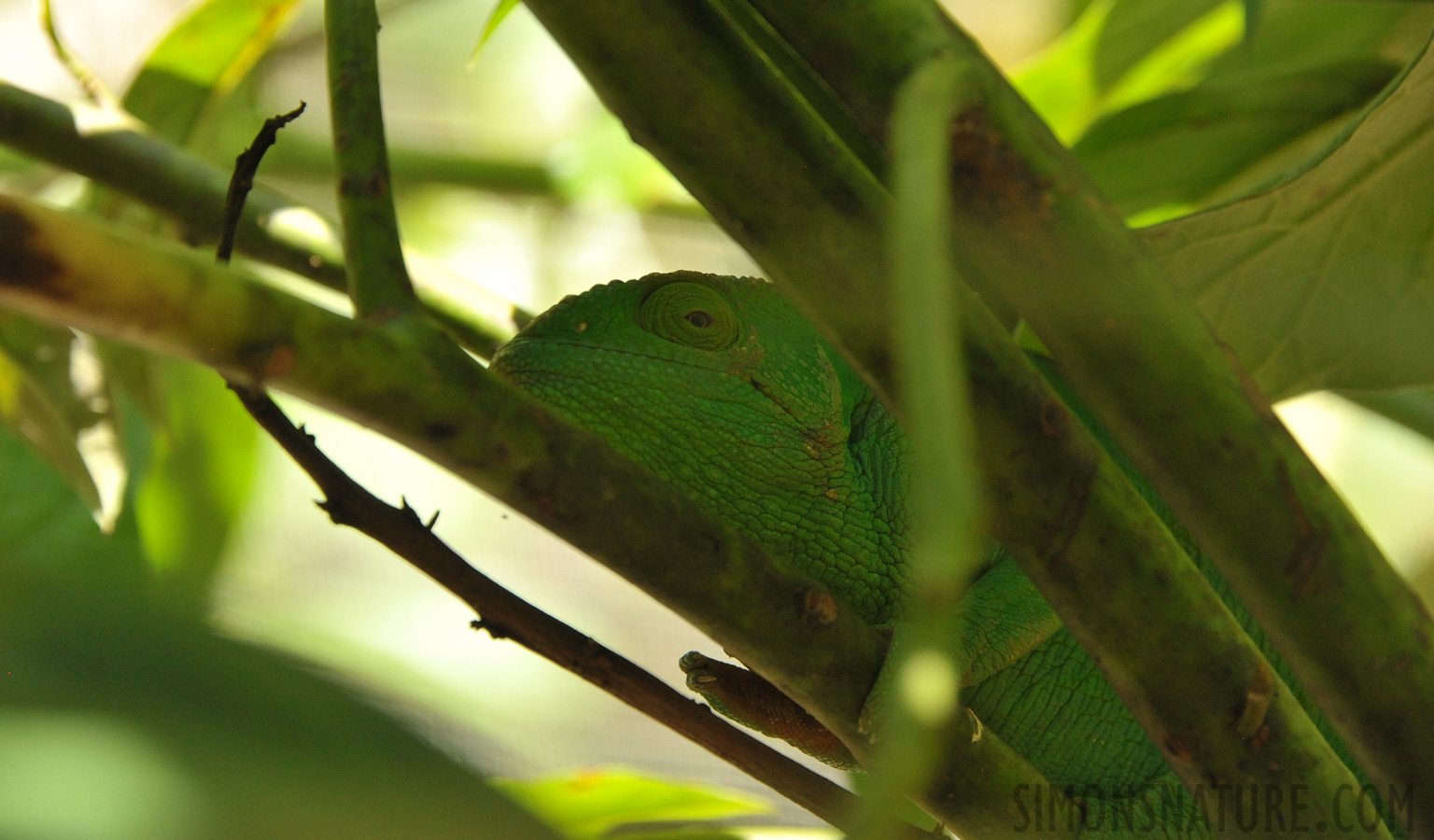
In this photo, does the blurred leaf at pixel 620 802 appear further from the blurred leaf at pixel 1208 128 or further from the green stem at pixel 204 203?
the blurred leaf at pixel 1208 128

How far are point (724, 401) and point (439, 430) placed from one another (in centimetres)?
49

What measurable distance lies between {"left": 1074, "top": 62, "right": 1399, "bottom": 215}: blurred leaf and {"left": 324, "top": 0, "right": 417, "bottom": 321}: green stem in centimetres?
76

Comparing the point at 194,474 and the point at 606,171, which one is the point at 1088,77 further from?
the point at 194,474

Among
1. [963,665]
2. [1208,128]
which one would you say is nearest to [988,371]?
[963,665]

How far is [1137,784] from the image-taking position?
95 cm

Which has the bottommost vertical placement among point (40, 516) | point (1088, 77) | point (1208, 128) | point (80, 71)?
point (40, 516)

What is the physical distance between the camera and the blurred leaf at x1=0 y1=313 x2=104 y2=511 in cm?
101

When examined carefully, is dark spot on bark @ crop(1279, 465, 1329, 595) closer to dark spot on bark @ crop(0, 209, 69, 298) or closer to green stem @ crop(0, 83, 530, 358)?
dark spot on bark @ crop(0, 209, 69, 298)

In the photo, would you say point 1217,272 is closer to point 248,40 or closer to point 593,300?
point 593,300

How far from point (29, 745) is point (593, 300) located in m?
0.66

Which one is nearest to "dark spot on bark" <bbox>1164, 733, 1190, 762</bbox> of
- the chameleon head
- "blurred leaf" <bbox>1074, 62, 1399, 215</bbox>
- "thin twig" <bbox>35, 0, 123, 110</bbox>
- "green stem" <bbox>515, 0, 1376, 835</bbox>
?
"green stem" <bbox>515, 0, 1376, 835</bbox>

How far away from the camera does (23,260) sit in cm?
30

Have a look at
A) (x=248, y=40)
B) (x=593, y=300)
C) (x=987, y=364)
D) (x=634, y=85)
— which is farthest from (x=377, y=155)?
(x=248, y=40)

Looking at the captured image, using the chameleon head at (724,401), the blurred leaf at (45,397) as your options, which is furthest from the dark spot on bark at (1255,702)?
the blurred leaf at (45,397)
